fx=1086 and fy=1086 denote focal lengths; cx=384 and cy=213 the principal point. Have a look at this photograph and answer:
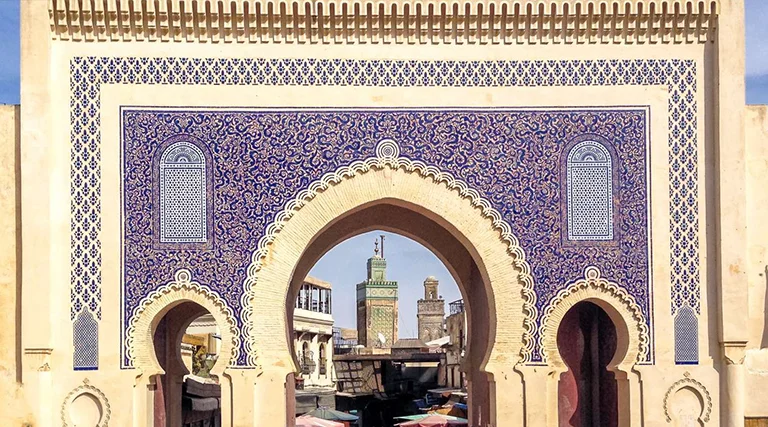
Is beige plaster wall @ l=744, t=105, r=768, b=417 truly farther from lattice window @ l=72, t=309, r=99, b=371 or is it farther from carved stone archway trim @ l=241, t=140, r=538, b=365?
lattice window @ l=72, t=309, r=99, b=371

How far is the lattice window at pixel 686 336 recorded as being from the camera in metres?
8.02

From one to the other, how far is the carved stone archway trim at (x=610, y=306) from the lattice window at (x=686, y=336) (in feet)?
0.75

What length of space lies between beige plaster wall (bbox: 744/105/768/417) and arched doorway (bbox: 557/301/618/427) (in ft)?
4.44

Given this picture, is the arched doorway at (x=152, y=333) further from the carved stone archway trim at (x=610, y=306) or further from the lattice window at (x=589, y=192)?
the lattice window at (x=589, y=192)

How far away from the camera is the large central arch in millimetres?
8008

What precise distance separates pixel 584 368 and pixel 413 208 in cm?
226

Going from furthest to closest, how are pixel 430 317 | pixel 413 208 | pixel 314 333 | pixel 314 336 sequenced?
pixel 430 317, pixel 314 336, pixel 314 333, pixel 413 208

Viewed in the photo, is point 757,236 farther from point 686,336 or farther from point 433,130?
point 433,130

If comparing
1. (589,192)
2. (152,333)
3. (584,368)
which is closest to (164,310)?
(152,333)

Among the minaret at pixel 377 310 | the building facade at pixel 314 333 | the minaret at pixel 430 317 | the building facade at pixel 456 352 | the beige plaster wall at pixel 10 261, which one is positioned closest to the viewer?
the beige plaster wall at pixel 10 261

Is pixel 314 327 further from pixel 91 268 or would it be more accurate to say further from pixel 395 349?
pixel 91 268

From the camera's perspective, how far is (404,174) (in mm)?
8148

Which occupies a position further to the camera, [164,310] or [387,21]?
[387,21]

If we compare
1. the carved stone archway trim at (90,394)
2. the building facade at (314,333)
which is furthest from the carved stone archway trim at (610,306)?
the building facade at (314,333)
